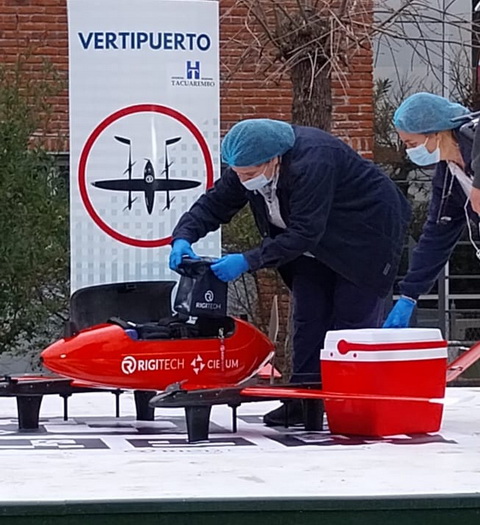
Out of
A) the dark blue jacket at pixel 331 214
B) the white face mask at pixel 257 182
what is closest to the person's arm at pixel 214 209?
the dark blue jacket at pixel 331 214

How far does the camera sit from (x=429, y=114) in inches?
155

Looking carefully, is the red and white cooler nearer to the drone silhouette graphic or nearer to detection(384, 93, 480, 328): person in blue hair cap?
detection(384, 93, 480, 328): person in blue hair cap

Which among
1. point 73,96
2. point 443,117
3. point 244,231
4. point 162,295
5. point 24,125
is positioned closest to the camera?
point 443,117

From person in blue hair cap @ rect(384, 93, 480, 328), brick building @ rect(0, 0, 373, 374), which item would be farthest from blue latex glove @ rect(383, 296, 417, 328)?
brick building @ rect(0, 0, 373, 374)

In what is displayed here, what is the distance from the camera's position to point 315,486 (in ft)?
8.72

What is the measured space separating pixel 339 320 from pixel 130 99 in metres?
1.80

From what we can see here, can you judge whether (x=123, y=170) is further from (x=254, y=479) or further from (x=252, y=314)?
(x=252, y=314)

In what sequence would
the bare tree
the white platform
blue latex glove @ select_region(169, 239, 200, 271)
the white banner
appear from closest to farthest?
the white platform < blue latex glove @ select_region(169, 239, 200, 271) < the white banner < the bare tree

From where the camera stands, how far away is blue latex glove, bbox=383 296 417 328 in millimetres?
4363

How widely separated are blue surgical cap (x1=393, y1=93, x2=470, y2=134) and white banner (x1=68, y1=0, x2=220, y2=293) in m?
1.66

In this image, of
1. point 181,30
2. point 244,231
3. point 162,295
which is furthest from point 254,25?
point 162,295

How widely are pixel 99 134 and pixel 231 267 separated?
5.75 feet

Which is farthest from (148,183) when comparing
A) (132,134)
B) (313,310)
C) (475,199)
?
(475,199)

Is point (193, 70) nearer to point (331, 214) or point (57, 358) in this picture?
point (331, 214)
